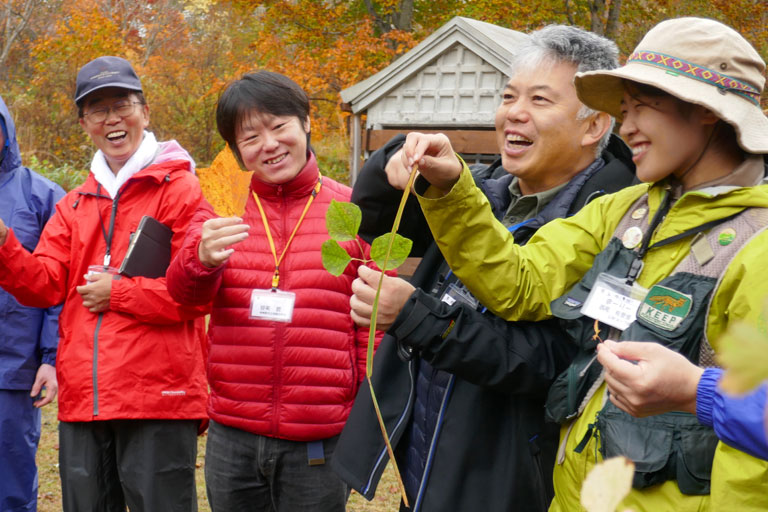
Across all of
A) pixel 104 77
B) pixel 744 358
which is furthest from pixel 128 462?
pixel 744 358

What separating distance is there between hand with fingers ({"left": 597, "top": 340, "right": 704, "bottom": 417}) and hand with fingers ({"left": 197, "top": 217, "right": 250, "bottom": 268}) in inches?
52.1

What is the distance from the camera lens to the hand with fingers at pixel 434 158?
4.88 feet

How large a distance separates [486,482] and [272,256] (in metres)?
1.14

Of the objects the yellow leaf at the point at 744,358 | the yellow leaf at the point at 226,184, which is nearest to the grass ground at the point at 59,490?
the yellow leaf at the point at 226,184

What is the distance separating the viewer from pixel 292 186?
8.70 feet

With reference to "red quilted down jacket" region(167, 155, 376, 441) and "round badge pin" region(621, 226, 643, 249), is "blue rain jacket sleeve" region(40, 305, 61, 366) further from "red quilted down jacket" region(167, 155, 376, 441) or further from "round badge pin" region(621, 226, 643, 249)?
"round badge pin" region(621, 226, 643, 249)

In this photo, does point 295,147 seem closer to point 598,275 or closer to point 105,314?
point 105,314

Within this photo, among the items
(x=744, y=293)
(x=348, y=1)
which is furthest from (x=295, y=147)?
(x=348, y=1)

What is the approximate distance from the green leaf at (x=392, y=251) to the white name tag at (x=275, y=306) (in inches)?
45.2

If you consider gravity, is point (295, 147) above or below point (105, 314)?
above

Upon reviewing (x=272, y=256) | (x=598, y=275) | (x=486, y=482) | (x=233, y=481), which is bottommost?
(x=233, y=481)

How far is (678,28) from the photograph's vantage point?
4.99 feet

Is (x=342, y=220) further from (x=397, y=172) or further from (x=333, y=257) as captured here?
(x=397, y=172)

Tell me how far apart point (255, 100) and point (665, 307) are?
161cm
